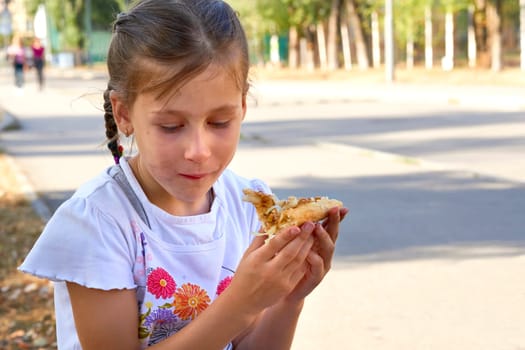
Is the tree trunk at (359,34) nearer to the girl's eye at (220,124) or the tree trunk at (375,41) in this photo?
the tree trunk at (375,41)

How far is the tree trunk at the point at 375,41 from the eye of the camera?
36312mm

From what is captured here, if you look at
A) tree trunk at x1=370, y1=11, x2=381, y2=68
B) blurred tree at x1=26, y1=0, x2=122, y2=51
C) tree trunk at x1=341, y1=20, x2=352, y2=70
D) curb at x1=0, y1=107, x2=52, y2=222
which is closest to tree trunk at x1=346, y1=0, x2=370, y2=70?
tree trunk at x1=370, y1=11, x2=381, y2=68

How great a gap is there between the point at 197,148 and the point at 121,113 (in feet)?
1.09

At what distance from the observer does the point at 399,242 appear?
654cm

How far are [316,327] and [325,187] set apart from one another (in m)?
4.43

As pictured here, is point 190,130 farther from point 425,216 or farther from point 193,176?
point 425,216

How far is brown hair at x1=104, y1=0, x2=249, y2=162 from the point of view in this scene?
231cm

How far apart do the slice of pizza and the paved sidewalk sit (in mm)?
1060

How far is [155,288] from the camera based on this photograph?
95.8 inches

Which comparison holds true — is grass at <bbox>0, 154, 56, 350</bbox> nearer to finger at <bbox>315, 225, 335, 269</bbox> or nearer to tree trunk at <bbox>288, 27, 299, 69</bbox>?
finger at <bbox>315, 225, 335, 269</bbox>

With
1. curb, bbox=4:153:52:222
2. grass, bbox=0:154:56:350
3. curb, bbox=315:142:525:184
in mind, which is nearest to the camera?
grass, bbox=0:154:56:350

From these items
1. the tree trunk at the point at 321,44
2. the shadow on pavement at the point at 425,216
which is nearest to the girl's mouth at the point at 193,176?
the shadow on pavement at the point at 425,216

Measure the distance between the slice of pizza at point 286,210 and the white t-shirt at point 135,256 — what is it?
236mm

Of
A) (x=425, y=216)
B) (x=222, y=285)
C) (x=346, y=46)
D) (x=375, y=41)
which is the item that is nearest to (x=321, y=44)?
(x=346, y=46)
